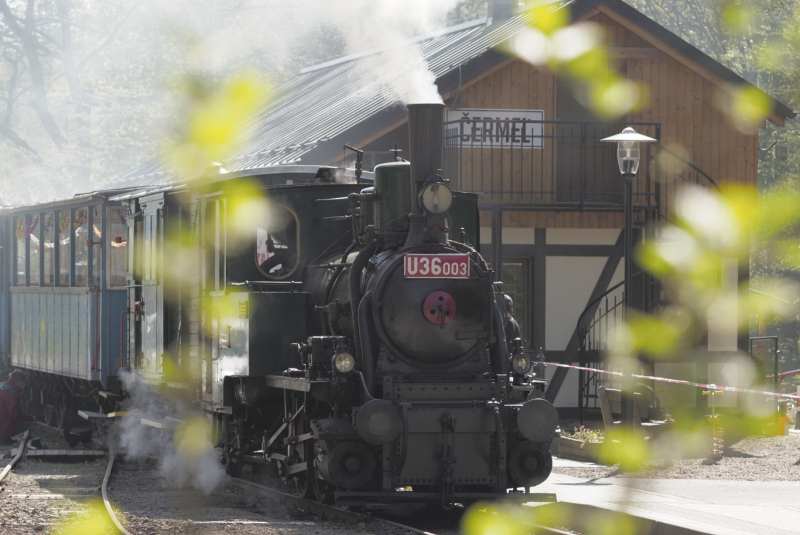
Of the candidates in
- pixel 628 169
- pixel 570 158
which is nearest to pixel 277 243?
pixel 628 169

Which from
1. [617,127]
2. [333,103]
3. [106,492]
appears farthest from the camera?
[333,103]

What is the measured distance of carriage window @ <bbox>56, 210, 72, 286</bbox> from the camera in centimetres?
1608

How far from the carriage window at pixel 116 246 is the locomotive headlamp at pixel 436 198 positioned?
733 cm

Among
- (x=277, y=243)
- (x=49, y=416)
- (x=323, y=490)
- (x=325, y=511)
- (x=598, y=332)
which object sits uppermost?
(x=277, y=243)

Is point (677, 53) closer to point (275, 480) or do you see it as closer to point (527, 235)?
point (527, 235)

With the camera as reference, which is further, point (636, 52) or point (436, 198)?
point (636, 52)

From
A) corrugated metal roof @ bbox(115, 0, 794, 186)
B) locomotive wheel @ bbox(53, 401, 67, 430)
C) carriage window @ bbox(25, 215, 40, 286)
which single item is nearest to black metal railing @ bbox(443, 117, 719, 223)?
corrugated metal roof @ bbox(115, 0, 794, 186)

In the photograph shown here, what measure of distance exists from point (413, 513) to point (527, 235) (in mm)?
9005

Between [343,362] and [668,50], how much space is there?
11.6 metres

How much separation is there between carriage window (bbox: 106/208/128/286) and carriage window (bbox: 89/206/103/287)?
115mm

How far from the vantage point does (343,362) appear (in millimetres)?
8078

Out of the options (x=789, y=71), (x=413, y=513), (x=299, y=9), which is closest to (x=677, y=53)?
(x=413, y=513)

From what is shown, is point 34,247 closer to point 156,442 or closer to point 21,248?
point 21,248

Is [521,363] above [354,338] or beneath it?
beneath
